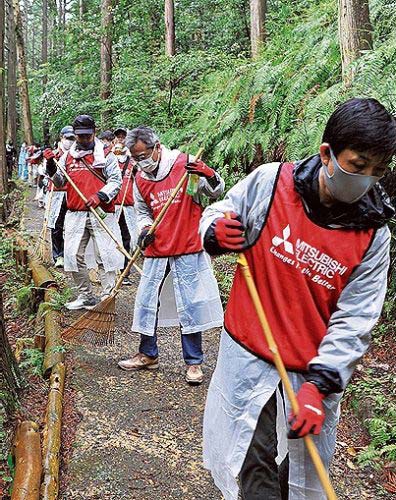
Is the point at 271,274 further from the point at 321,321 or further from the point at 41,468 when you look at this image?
the point at 41,468

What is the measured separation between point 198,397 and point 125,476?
A: 1297 millimetres

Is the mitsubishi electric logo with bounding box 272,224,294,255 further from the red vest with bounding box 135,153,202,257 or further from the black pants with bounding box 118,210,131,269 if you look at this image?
the black pants with bounding box 118,210,131,269

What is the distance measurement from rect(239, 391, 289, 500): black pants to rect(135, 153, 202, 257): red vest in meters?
2.55

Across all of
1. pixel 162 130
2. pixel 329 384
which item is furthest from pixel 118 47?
pixel 329 384

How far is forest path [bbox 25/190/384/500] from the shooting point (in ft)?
12.2

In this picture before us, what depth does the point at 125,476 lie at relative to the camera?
3.82m

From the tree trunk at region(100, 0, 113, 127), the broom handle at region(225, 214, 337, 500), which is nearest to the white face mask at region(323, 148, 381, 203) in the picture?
the broom handle at region(225, 214, 337, 500)

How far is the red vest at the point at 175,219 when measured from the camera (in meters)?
4.95

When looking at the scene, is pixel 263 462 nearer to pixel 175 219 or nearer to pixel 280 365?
pixel 280 365

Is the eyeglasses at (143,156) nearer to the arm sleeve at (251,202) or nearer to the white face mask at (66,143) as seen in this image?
the arm sleeve at (251,202)

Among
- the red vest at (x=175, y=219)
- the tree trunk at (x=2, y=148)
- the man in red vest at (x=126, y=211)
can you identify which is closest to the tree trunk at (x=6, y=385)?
the red vest at (x=175, y=219)

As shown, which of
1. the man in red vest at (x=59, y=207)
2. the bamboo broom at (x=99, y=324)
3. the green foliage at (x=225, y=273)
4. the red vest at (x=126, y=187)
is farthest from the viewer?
the red vest at (x=126, y=187)

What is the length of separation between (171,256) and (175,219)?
1.06 ft

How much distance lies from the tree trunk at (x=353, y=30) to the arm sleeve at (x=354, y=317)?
4442 mm
